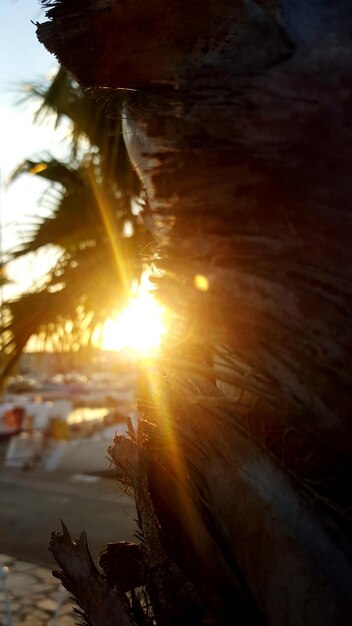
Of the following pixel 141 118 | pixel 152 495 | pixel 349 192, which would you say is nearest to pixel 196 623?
pixel 152 495

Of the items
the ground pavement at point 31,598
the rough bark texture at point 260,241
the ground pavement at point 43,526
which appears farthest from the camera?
the ground pavement at point 43,526

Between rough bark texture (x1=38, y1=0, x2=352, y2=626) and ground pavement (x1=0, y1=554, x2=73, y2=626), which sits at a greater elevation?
rough bark texture (x1=38, y1=0, x2=352, y2=626)

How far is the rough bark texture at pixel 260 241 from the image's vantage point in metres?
1.47

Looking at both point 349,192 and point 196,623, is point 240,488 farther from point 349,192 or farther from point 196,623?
point 349,192

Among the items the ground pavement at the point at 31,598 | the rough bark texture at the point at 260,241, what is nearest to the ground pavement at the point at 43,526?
the ground pavement at the point at 31,598

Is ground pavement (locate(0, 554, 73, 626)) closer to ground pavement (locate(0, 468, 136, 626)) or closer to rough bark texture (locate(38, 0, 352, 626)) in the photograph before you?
ground pavement (locate(0, 468, 136, 626))

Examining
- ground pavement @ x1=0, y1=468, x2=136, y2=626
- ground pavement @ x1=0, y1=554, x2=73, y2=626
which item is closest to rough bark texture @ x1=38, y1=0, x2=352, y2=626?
ground pavement @ x1=0, y1=468, x2=136, y2=626

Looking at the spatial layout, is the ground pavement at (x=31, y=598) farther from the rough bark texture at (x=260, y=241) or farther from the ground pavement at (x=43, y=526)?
the rough bark texture at (x=260, y=241)

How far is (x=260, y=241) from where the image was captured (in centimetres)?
151

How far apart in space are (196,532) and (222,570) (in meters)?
0.12

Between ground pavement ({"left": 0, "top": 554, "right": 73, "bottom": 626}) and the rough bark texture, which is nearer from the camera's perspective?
the rough bark texture

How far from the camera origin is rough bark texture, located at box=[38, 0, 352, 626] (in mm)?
1470

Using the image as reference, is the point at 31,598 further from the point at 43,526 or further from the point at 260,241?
the point at 260,241

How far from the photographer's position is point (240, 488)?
1630 mm
